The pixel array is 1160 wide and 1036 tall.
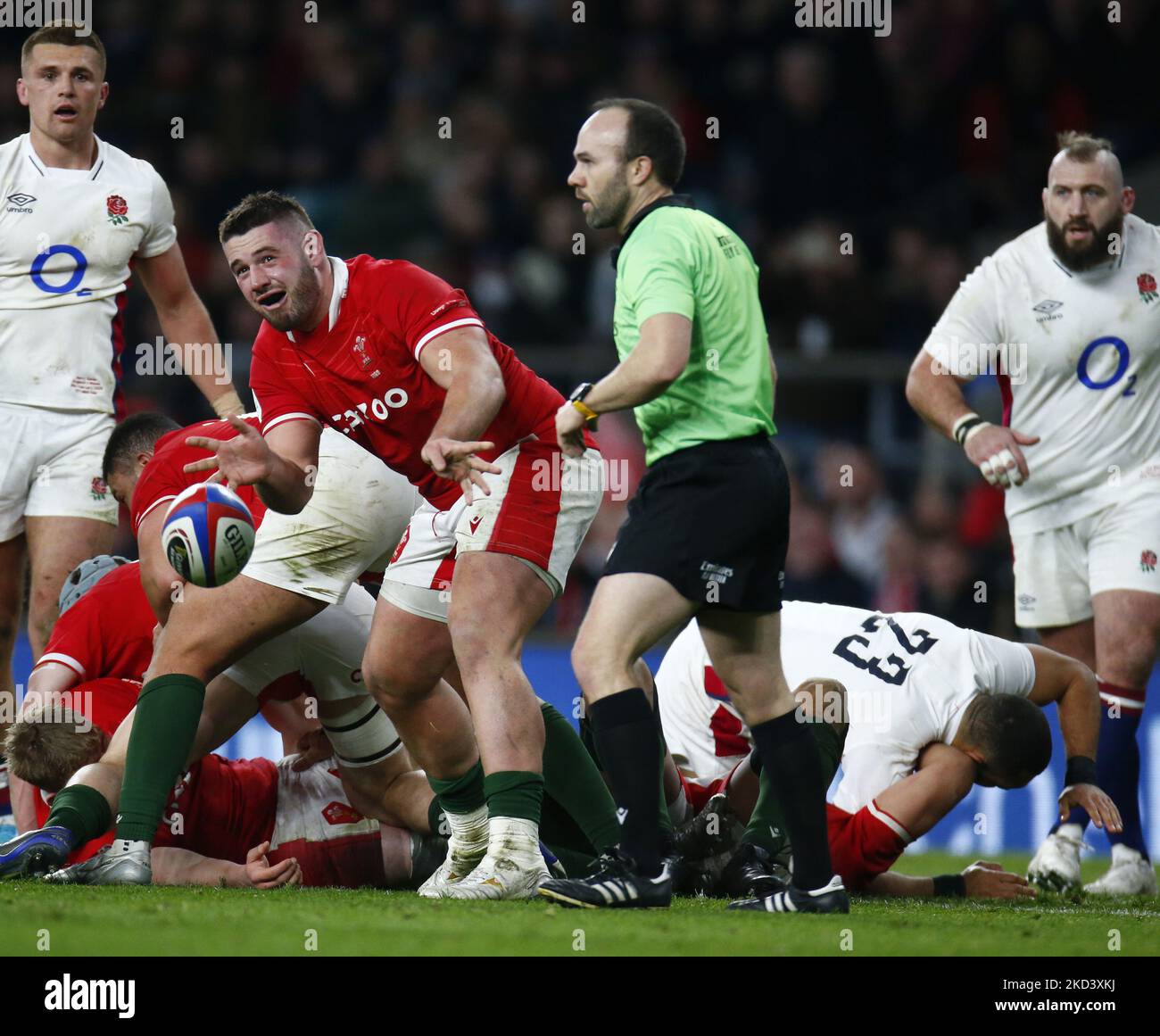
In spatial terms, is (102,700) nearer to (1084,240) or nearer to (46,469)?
(46,469)

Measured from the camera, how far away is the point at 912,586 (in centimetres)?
983

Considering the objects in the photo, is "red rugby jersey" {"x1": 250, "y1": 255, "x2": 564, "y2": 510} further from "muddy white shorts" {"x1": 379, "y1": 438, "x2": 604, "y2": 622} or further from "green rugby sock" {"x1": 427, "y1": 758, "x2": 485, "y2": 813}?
"green rugby sock" {"x1": 427, "y1": 758, "x2": 485, "y2": 813}

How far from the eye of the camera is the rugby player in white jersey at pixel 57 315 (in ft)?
20.5

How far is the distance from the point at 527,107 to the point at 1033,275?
23.3ft

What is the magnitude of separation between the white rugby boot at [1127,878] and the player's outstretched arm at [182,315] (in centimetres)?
371

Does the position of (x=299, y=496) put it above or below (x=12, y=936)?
above

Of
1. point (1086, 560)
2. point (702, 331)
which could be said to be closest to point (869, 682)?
point (1086, 560)

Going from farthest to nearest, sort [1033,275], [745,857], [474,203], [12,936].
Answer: [474,203] → [1033,275] → [745,857] → [12,936]

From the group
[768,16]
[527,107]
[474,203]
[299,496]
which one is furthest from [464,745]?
[768,16]

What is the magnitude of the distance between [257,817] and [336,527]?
102cm

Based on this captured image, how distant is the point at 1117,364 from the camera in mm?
→ 6703

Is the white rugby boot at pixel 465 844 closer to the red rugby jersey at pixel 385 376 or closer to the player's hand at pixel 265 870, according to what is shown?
the player's hand at pixel 265 870

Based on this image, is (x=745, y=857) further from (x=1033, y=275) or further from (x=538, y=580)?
(x=1033, y=275)

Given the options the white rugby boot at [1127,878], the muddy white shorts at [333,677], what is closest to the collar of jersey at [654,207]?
the muddy white shorts at [333,677]
